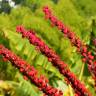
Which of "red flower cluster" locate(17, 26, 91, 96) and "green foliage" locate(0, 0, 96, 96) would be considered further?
"green foliage" locate(0, 0, 96, 96)

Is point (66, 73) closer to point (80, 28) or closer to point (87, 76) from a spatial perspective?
point (87, 76)

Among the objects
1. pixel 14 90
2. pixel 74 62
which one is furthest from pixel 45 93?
pixel 74 62

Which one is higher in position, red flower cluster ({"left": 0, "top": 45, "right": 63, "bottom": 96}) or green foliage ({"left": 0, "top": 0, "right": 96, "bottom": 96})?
red flower cluster ({"left": 0, "top": 45, "right": 63, "bottom": 96})

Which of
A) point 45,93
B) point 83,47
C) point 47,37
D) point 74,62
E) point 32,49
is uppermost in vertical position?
point 83,47

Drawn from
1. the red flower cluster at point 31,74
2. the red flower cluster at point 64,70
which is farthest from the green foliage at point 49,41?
the red flower cluster at point 31,74

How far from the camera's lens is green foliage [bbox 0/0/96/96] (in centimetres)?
573

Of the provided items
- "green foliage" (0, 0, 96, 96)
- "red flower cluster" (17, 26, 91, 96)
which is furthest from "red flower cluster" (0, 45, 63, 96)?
"green foliage" (0, 0, 96, 96)

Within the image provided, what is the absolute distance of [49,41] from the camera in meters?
18.0

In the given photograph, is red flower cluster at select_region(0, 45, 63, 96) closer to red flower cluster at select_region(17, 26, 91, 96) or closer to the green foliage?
red flower cluster at select_region(17, 26, 91, 96)

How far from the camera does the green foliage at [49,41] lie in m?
5.73

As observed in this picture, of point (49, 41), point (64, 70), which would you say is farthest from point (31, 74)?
point (49, 41)

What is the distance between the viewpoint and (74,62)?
7121 mm

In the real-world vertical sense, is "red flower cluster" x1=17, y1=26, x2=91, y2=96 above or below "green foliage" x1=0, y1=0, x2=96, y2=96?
above

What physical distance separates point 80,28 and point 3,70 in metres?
8.05
